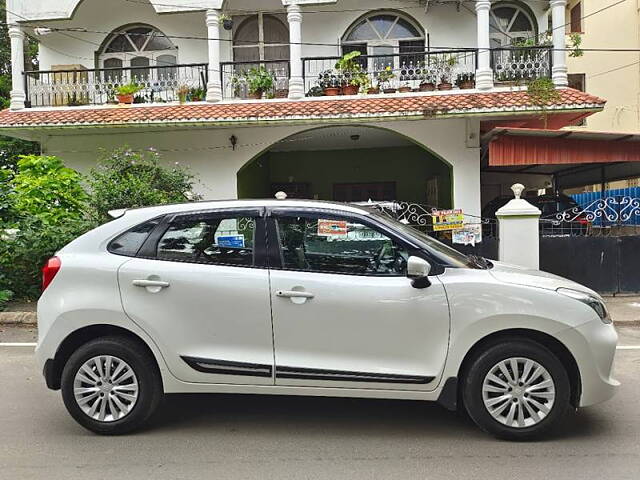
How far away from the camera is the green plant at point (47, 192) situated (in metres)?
10.5

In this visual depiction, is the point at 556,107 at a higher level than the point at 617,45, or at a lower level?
lower

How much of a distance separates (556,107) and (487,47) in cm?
211

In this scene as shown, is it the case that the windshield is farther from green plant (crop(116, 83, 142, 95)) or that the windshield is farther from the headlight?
green plant (crop(116, 83, 142, 95))

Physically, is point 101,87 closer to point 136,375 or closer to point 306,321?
point 136,375

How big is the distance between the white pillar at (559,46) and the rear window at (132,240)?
11.0m

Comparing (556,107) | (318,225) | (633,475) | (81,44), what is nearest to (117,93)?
(81,44)

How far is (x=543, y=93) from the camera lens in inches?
480

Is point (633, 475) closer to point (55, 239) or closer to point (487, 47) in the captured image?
point (55, 239)

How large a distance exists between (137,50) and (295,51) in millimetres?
4795

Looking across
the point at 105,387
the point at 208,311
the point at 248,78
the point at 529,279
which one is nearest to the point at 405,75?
the point at 248,78

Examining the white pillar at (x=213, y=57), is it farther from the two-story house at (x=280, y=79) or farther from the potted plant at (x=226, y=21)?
the potted plant at (x=226, y=21)

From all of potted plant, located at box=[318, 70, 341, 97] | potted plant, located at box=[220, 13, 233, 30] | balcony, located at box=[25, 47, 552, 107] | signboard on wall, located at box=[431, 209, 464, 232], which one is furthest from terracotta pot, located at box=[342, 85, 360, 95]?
signboard on wall, located at box=[431, 209, 464, 232]

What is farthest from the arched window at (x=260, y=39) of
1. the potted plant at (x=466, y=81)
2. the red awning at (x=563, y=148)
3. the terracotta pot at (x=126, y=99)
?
the red awning at (x=563, y=148)

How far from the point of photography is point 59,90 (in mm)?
14227
